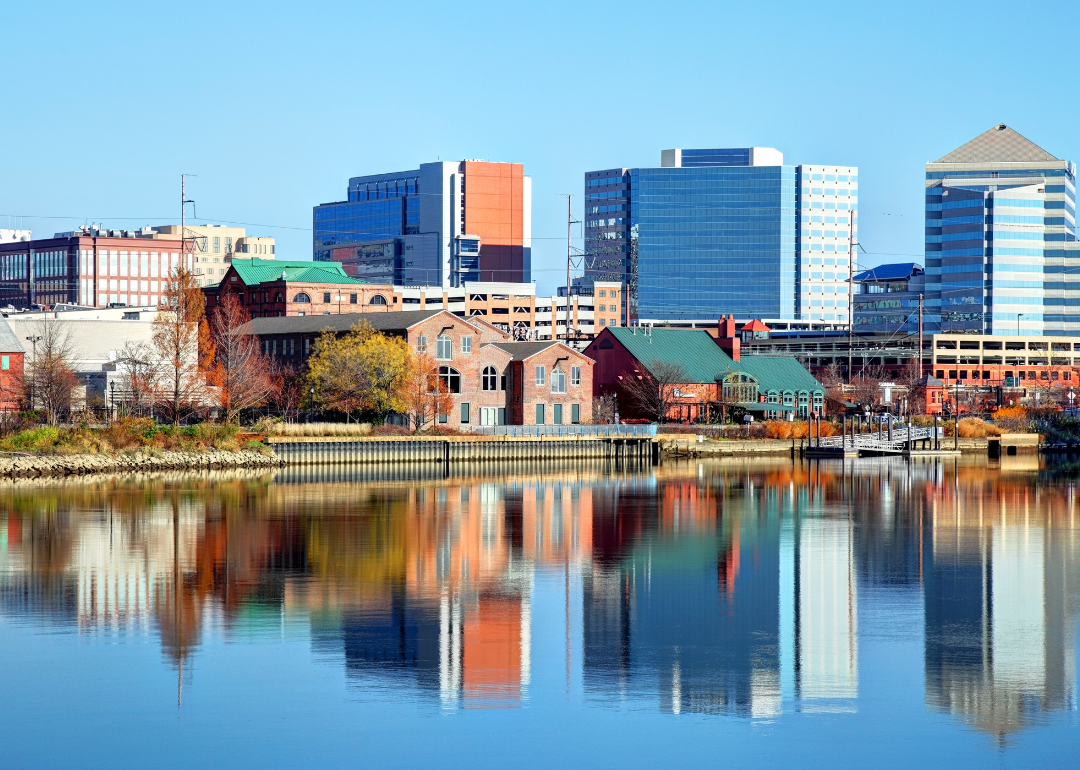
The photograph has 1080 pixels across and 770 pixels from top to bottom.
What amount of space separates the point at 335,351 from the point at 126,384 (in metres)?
13.4

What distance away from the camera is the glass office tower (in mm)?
186500

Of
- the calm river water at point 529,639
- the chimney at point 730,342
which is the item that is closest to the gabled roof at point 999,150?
the chimney at point 730,342

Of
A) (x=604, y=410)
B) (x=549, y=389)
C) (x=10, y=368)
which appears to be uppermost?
(x=10, y=368)

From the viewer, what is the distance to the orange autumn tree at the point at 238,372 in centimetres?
8000

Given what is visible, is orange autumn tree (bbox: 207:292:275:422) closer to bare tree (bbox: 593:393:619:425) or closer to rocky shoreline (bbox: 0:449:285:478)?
rocky shoreline (bbox: 0:449:285:478)

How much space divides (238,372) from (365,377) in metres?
7.41

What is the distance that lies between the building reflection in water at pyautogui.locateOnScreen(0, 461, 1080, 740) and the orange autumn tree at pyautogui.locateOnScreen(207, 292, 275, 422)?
81.9ft

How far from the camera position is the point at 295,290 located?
414 ft

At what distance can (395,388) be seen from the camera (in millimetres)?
82188

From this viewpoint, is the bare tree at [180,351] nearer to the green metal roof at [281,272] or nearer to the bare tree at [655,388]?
the bare tree at [655,388]

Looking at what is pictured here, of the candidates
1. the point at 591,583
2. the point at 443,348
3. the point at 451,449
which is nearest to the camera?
the point at 591,583

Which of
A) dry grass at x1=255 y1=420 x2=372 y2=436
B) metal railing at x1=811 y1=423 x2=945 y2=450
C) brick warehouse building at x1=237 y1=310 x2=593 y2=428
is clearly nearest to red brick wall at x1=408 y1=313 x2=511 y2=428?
brick warehouse building at x1=237 y1=310 x2=593 y2=428

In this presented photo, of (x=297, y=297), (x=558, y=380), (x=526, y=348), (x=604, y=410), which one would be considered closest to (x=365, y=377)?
(x=526, y=348)

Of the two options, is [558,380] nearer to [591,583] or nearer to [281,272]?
[281,272]
